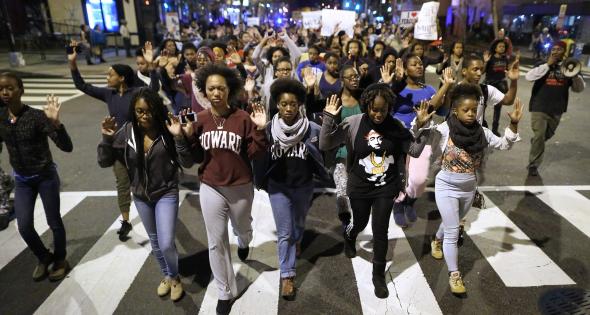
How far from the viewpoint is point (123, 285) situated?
13.3 ft

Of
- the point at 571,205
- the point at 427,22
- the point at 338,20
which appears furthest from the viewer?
the point at 338,20

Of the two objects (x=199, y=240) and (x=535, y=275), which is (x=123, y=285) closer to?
(x=199, y=240)

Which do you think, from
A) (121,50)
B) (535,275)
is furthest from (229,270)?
(121,50)

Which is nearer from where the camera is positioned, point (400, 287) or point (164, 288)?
point (164, 288)

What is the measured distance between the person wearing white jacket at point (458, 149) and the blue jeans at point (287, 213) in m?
1.20

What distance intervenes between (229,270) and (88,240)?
236cm

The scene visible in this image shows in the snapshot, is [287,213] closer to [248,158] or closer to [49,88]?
[248,158]

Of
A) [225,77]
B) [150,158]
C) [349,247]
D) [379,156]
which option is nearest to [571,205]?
[349,247]

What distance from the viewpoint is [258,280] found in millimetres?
4121

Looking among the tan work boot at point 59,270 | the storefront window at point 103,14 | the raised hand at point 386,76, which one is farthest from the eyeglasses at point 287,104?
the storefront window at point 103,14

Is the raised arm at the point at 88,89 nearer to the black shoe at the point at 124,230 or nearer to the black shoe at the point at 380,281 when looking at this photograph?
the black shoe at the point at 124,230

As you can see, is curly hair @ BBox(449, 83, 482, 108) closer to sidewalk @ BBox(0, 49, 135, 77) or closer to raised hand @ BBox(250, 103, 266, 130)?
raised hand @ BBox(250, 103, 266, 130)

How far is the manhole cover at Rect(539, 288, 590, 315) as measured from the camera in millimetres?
3625

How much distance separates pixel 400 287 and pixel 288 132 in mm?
1951
